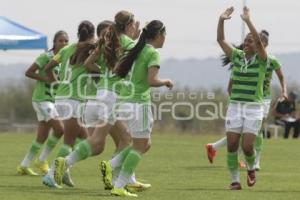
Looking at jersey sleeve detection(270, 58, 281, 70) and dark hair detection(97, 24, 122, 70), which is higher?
dark hair detection(97, 24, 122, 70)

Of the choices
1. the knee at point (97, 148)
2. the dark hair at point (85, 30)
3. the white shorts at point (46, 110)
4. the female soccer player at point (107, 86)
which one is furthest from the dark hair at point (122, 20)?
the white shorts at point (46, 110)

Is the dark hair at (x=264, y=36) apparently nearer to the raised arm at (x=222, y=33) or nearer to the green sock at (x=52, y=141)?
the raised arm at (x=222, y=33)

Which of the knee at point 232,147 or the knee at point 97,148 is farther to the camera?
the knee at point 232,147

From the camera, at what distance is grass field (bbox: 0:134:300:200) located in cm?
1441

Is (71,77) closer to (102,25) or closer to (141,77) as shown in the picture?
(102,25)

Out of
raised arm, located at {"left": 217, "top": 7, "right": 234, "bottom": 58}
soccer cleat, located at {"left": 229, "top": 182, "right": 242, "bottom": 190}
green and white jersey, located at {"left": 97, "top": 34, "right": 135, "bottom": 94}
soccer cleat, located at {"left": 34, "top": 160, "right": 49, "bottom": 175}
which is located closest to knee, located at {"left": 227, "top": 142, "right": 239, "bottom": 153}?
soccer cleat, located at {"left": 229, "top": 182, "right": 242, "bottom": 190}

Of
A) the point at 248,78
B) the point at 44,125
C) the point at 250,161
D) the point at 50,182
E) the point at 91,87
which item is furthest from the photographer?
the point at 44,125

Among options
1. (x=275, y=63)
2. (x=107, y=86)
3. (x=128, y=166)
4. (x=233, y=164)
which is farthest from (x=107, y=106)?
(x=275, y=63)

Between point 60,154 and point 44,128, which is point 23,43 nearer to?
point 44,128

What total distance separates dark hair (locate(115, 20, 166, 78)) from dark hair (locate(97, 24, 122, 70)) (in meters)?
0.48

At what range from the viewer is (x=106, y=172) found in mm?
14352

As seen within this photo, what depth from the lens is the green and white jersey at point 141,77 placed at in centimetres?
1380

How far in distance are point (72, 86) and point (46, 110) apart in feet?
9.84

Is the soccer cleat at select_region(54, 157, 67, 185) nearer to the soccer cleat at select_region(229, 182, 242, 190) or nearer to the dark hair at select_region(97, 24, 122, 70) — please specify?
the dark hair at select_region(97, 24, 122, 70)
